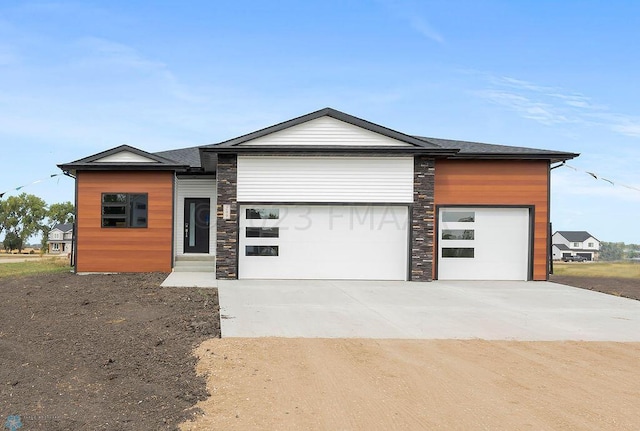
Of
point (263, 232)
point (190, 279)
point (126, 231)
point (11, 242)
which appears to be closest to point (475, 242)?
point (263, 232)

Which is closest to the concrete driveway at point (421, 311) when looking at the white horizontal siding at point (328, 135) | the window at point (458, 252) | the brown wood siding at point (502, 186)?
the window at point (458, 252)

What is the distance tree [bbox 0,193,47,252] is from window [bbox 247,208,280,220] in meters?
53.1

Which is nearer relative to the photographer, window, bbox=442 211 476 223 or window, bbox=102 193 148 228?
window, bbox=442 211 476 223

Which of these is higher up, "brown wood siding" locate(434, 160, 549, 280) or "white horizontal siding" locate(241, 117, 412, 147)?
"white horizontal siding" locate(241, 117, 412, 147)

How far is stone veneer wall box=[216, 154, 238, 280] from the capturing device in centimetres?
1381

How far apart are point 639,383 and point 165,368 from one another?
5526 mm

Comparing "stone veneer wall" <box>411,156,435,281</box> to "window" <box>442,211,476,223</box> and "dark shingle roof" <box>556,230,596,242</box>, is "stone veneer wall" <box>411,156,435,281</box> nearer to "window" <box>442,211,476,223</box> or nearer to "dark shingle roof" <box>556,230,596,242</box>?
"window" <box>442,211,476,223</box>

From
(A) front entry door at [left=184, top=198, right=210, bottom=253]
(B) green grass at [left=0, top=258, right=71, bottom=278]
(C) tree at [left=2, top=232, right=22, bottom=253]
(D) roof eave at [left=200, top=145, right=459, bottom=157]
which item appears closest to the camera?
(D) roof eave at [left=200, top=145, right=459, bottom=157]

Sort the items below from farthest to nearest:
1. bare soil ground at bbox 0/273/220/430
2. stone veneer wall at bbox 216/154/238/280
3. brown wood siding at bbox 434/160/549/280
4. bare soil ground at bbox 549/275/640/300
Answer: brown wood siding at bbox 434/160/549/280, stone veneer wall at bbox 216/154/238/280, bare soil ground at bbox 549/275/640/300, bare soil ground at bbox 0/273/220/430

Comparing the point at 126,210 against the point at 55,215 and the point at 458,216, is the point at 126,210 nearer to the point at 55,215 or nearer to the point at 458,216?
the point at 458,216

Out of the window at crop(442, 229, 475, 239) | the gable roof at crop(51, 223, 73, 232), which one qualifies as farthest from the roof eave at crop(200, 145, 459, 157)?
the gable roof at crop(51, 223, 73, 232)

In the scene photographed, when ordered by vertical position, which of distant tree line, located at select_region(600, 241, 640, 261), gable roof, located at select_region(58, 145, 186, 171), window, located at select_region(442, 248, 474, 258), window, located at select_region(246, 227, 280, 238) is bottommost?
distant tree line, located at select_region(600, 241, 640, 261)

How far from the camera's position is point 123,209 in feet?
51.4

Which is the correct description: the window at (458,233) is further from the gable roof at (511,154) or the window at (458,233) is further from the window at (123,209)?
the window at (123,209)
